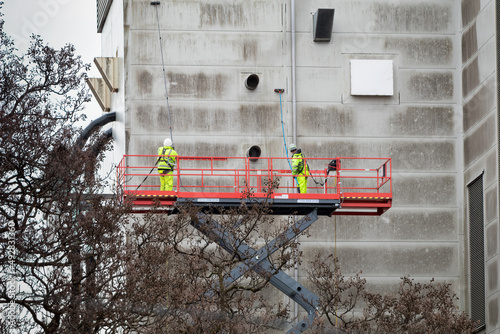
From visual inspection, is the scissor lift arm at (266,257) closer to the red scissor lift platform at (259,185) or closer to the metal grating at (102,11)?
the red scissor lift platform at (259,185)

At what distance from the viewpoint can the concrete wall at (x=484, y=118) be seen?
166 feet

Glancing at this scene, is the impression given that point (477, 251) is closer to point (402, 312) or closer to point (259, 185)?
point (402, 312)

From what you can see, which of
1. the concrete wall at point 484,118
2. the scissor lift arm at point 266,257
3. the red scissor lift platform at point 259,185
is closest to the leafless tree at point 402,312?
the scissor lift arm at point 266,257

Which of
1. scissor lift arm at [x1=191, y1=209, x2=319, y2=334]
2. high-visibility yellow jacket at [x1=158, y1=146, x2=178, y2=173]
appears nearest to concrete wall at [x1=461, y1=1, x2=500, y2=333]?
scissor lift arm at [x1=191, y1=209, x2=319, y2=334]

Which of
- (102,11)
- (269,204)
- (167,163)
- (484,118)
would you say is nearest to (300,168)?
(269,204)

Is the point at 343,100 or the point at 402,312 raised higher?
the point at 343,100

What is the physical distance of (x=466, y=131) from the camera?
179 feet

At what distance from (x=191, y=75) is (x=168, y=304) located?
16.2 meters

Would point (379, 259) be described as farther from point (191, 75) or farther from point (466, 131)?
point (191, 75)

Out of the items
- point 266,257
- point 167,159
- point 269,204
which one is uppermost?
point 167,159

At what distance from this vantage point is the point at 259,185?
4919 centimetres

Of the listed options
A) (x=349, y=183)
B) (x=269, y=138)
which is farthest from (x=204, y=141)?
(x=349, y=183)

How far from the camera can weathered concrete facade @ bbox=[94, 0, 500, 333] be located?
53.6m

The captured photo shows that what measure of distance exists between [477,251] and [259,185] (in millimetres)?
9997
